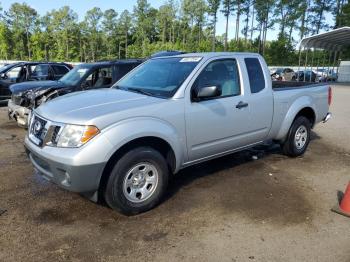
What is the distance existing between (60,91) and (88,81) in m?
0.75

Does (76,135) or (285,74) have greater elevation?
(285,74)

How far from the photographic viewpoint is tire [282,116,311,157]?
19.9 feet

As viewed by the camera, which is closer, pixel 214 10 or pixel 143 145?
pixel 143 145

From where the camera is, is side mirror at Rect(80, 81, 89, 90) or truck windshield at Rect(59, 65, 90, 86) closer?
side mirror at Rect(80, 81, 89, 90)

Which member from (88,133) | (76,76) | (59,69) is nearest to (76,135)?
(88,133)

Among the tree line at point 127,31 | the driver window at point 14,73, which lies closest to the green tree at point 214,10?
the tree line at point 127,31

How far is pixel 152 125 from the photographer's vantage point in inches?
154

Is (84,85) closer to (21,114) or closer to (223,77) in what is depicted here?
(21,114)

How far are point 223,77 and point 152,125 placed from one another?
1534 millimetres

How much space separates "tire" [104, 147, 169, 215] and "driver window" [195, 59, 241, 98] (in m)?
1.21

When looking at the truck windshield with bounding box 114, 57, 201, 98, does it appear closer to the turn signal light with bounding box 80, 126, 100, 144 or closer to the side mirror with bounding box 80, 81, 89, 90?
the turn signal light with bounding box 80, 126, 100, 144

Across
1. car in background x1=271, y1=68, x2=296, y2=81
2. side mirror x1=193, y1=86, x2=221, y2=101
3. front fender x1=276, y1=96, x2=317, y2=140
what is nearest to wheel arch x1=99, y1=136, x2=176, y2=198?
side mirror x1=193, y1=86, x2=221, y2=101

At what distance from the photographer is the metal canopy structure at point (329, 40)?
24453 mm

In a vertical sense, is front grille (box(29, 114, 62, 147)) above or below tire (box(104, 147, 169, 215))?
above
